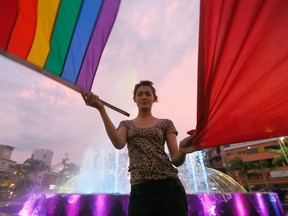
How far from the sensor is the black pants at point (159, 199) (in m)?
1.63

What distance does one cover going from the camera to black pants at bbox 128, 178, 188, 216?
5.36ft

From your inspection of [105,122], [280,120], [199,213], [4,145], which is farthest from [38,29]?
[4,145]

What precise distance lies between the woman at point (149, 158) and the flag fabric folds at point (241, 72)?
32 cm

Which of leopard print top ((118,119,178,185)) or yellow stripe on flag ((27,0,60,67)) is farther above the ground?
yellow stripe on flag ((27,0,60,67))

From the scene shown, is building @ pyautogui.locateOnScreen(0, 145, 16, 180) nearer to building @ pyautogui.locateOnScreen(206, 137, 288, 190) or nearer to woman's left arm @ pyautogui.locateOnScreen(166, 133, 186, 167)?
building @ pyautogui.locateOnScreen(206, 137, 288, 190)

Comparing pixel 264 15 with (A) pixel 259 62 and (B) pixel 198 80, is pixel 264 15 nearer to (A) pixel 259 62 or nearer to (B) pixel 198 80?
(A) pixel 259 62

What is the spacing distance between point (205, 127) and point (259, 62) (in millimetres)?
665

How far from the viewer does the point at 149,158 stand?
1.83 metres

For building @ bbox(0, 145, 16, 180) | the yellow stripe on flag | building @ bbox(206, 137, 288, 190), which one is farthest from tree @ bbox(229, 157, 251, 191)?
building @ bbox(0, 145, 16, 180)

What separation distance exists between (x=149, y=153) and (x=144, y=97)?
1.97ft

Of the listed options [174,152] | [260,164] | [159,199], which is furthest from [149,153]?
[260,164]

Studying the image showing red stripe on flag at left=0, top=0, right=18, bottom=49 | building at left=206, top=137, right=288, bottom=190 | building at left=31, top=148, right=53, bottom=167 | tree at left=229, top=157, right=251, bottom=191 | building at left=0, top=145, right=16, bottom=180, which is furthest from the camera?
building at left=31, top=148, right=53, bottom=167

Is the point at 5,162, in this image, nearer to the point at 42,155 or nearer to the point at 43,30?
the point at 42,155

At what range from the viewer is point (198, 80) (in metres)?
1.79
